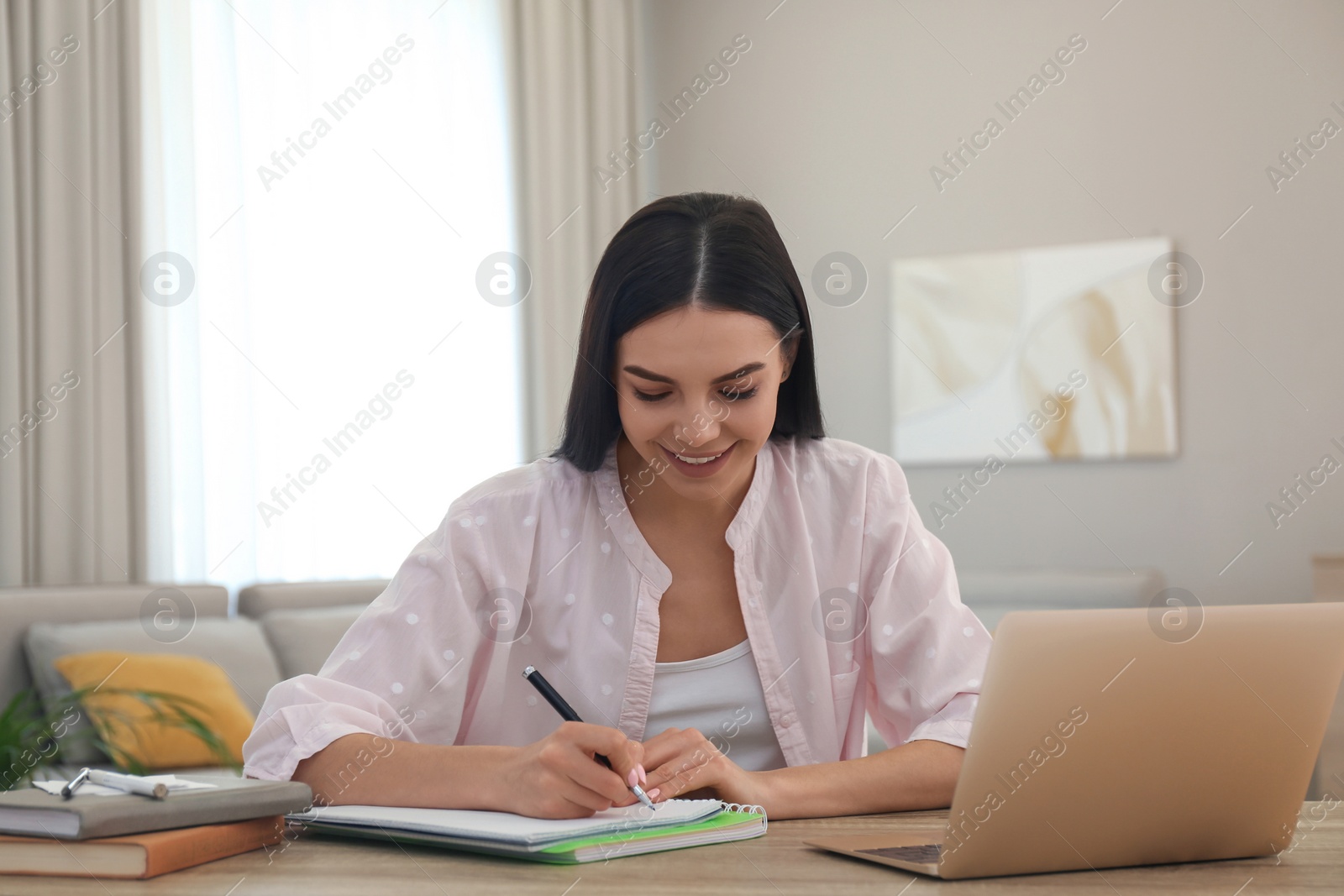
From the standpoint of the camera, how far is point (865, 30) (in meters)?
4.63

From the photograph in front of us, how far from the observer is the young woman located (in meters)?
1.39

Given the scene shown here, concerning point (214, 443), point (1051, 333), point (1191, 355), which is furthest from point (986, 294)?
A: point (214, 443)

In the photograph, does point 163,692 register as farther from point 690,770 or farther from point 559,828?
point 559,828

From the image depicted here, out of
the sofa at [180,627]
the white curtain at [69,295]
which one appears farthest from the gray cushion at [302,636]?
the white curtain at [69,295]

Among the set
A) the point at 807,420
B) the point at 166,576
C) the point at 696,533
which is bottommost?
the point at 166,576

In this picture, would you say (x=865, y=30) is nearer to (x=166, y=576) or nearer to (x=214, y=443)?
(x=214, y=443)

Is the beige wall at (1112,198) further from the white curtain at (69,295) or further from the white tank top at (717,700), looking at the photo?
the white tank top at (717,700)

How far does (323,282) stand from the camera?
389cm

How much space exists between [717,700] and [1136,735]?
72 centimetres

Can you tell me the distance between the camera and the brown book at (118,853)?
88 cm

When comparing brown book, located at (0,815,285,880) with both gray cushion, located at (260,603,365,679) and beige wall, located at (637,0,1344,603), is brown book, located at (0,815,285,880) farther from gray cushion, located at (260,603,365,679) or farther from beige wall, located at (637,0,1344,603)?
beige wall, located at (637,0,1344,603)

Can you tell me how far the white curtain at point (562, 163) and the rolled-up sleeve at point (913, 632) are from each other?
2.94 meters

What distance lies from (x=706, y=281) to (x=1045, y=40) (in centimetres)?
338

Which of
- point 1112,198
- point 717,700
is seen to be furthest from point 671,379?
point 1112,198
